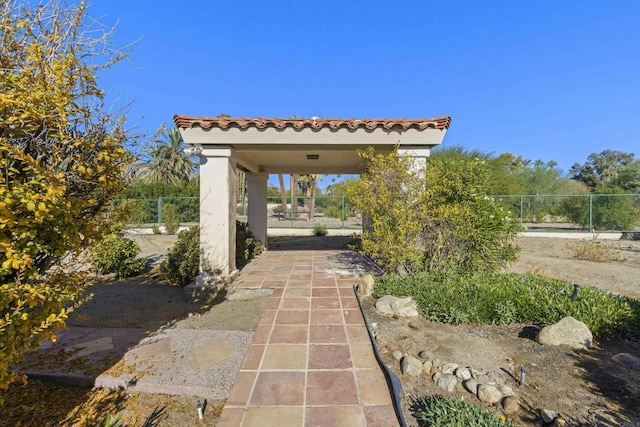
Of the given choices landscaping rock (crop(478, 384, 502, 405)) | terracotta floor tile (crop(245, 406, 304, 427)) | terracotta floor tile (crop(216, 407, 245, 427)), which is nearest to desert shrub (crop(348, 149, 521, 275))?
landscaping rock (crop(478, 384, 502, 405))

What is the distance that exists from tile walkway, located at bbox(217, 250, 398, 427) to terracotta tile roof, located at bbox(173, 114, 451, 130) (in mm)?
3189

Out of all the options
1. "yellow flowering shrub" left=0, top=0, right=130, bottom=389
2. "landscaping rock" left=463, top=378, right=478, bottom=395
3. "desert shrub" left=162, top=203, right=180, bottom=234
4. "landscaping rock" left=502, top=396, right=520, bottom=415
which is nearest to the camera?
"yellow flowering shrub" left=0, top=0, right=130, bottom=389

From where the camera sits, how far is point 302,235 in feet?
53.1

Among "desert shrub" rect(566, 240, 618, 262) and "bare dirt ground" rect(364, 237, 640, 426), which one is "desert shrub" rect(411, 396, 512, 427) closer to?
"bare dirt ground" rect(364, 237, 640, 426)

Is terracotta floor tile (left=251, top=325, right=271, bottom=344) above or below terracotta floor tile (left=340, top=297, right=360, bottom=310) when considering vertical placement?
below

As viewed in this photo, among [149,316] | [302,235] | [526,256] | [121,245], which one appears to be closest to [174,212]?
[302,235]

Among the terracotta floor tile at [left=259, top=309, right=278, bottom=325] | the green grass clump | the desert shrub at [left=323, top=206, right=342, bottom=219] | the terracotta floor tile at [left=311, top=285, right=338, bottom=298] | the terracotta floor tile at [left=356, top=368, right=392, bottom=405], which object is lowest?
the terracotta floor tile at [left=356, top=368, right=392, bottom=405]

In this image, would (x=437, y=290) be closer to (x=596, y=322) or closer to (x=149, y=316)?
(x=596, y=322)

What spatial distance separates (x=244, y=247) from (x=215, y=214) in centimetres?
216

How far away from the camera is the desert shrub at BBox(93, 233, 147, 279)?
22.6ft

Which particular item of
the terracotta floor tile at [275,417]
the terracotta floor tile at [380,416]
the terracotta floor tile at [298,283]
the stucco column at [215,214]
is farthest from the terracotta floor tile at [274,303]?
the terracotta floor tile at [380,416]

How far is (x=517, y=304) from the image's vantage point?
4.04 metres

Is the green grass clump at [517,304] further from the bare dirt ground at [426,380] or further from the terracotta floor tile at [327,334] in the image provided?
the terracotta floor tile at [327,334]

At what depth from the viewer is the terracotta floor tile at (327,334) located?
139 inches
